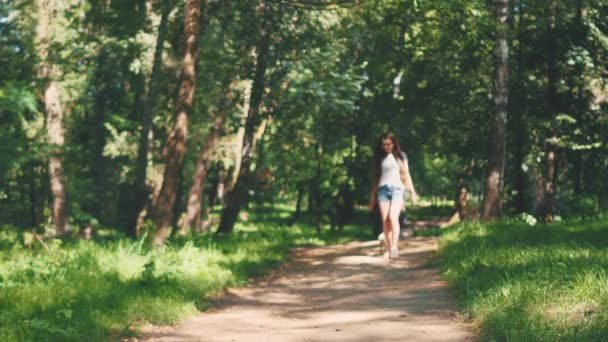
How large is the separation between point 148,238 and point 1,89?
4105 millimetres

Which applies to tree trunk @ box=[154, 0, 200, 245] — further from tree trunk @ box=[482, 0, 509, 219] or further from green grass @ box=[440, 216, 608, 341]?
tree trunk @ box=[482, 0, 509, 219]

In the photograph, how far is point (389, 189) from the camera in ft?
37.6

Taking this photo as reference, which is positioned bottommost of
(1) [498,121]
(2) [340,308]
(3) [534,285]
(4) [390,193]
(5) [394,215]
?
(2) [340,308]

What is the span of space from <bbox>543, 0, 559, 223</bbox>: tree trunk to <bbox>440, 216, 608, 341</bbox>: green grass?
36.6 ft

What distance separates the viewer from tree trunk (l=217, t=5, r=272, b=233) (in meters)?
17.6

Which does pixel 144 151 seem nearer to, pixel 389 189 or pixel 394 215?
pixel 389 189

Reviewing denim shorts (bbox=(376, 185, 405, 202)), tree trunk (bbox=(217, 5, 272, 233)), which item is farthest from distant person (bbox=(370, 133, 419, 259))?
tree trunk (bbox=(217, 5, 272, 233))

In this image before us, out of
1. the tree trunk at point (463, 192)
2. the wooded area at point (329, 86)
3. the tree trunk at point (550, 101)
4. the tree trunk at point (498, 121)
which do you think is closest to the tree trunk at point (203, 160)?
the wooded area at point (329, 86)

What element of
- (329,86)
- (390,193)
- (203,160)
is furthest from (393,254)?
(203,160)

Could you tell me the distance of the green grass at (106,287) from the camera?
5.84 m

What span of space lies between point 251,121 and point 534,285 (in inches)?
509

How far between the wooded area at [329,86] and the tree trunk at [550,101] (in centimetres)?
5

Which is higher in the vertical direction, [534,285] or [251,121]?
[251,121]

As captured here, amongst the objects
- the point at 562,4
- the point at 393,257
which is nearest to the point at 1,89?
the point at 393,257
